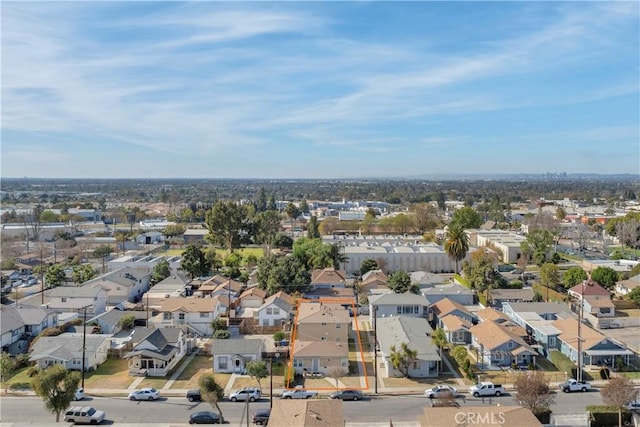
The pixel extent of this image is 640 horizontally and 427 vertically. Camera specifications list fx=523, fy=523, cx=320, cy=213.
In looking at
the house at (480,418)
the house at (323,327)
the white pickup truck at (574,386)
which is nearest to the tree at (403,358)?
the house at (323,327)

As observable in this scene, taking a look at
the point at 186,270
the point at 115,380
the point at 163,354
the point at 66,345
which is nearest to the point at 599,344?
the point at 163,354

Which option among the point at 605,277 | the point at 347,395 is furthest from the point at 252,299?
the point at 605,277

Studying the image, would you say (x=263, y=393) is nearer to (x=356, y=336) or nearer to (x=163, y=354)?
(x=163, y=354)

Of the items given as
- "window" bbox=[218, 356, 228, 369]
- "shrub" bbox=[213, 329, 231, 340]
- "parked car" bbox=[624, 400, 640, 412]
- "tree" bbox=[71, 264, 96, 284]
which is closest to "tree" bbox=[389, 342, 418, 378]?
"window" bbox=[218, 356, 228, 369]

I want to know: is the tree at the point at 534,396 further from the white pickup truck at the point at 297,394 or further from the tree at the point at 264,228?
the tree at the point at 264,228

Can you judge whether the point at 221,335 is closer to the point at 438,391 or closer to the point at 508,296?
the point at 438,391

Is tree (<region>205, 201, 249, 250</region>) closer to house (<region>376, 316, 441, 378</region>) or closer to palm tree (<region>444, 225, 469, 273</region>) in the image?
palm tree (<region>444, 225, 469, 273</region>)
